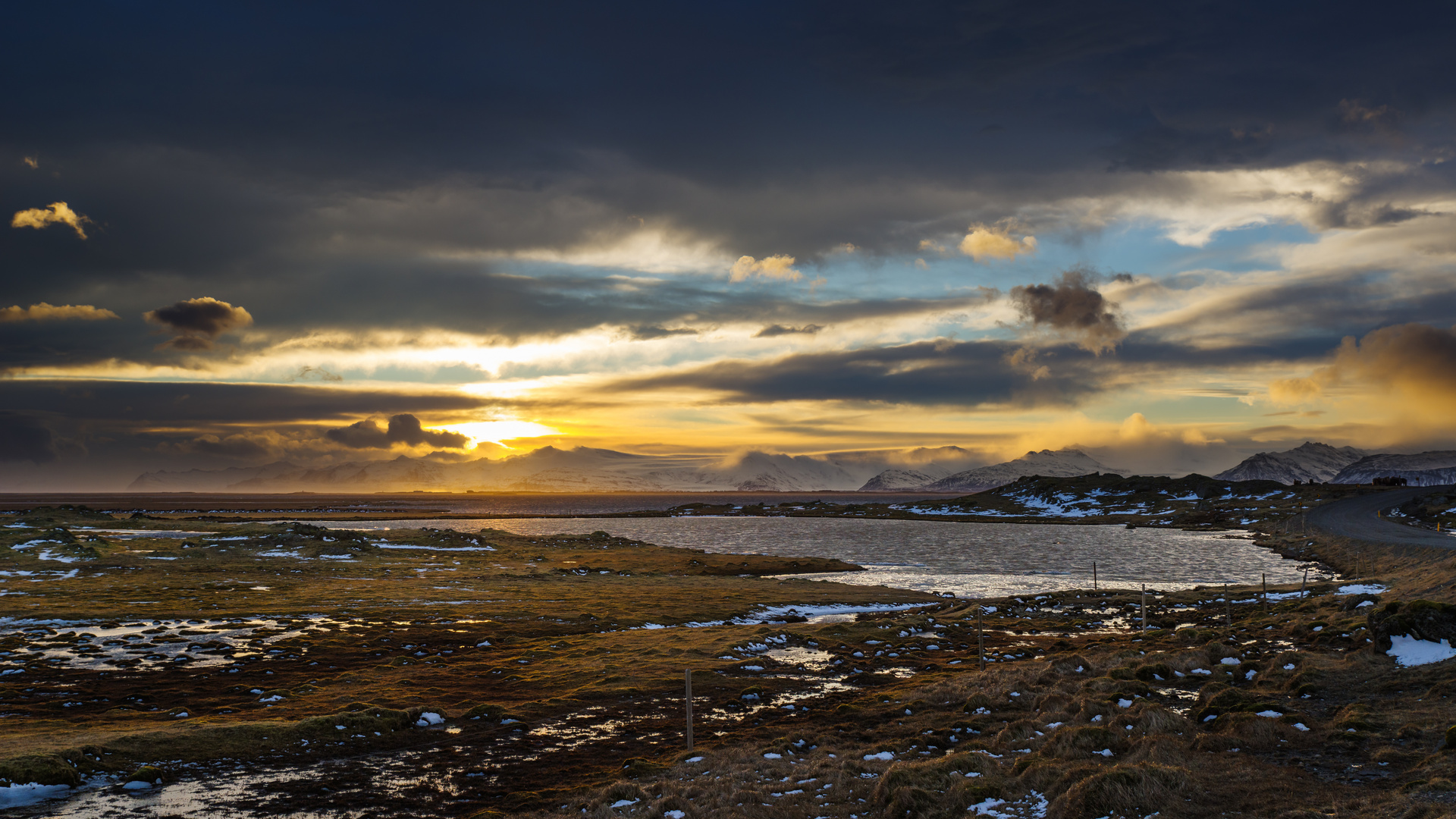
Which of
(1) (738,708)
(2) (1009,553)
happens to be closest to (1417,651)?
(1) (738,708)

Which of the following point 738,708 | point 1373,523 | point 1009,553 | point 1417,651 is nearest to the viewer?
point 1417,651

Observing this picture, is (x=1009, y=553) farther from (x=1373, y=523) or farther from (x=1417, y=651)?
(x=1417, y=651)

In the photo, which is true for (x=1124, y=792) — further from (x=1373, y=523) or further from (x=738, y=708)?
(x=1373, y=523)

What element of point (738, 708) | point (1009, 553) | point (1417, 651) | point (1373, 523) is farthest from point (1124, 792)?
point (1373, 523)

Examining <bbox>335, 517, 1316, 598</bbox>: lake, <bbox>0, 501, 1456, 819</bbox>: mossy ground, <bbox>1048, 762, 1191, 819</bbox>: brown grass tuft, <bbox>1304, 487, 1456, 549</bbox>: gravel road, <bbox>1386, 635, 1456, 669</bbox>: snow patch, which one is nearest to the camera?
<bbox>1048, 762, 1191, 819</bbox>: brown grass tuft

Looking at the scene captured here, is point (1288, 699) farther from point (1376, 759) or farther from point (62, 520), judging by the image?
point (62, 520)

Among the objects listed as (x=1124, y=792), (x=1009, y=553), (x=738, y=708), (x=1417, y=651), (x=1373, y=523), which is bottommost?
(x=1009, y=553)

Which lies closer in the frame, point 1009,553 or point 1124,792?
point 1124,792

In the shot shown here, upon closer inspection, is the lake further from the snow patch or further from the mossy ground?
the snow patch

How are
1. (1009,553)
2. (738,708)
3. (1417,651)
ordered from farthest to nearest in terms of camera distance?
(1009,553)
(738,708)
(1417,651)

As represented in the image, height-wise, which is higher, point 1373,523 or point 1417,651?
point 1417,651

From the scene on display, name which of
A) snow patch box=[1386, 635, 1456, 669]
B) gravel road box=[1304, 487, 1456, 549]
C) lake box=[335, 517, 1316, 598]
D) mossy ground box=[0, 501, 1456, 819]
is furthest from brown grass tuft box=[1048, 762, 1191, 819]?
gravel road box=[1304, 487, 1456, 549]

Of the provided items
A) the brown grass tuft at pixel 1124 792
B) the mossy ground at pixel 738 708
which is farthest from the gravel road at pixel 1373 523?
the brown grass tuft at pixel 1124 792

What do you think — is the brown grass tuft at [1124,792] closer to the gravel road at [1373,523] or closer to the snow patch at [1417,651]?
the snow patch at [1417,651]
